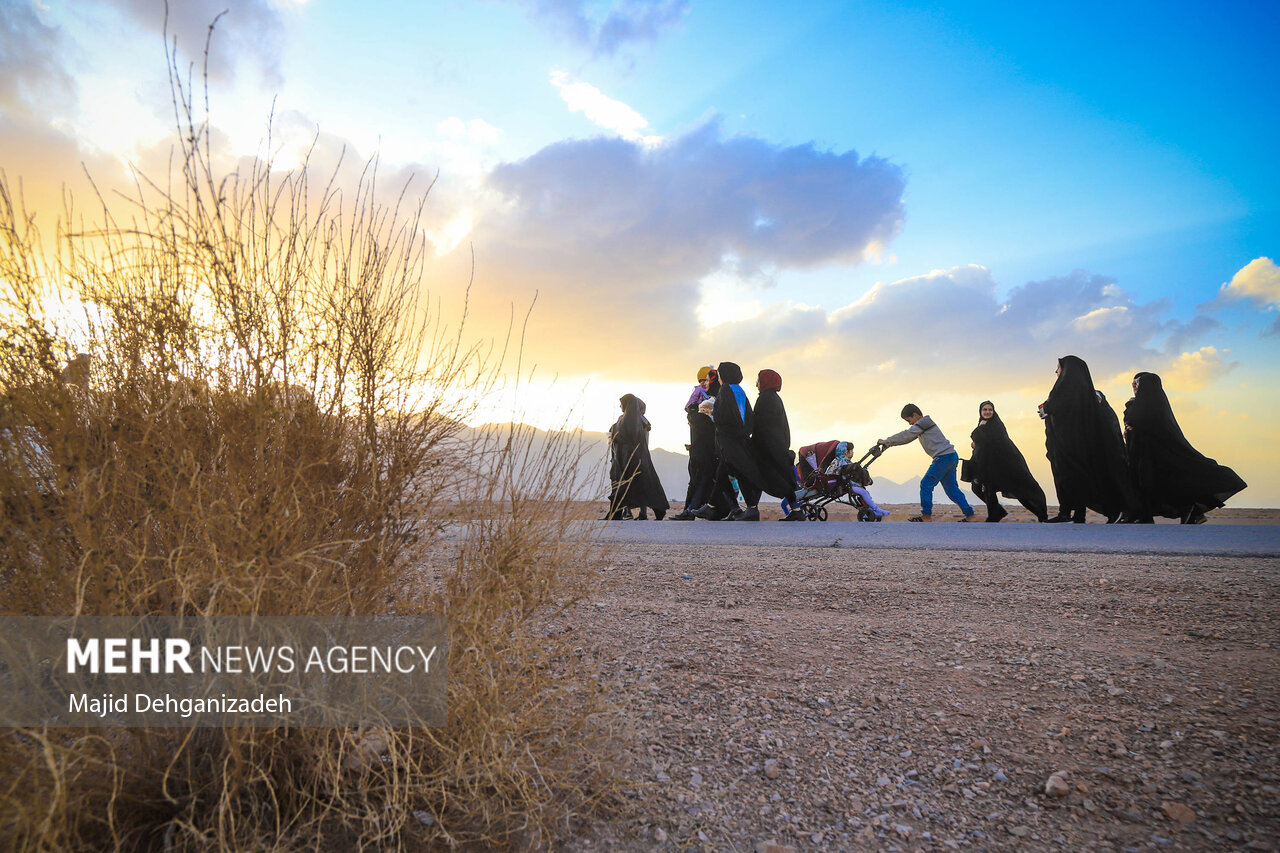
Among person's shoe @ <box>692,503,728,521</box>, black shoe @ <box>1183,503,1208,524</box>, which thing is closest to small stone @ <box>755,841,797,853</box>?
person's shoe @ <box>692,503,728,521</box>

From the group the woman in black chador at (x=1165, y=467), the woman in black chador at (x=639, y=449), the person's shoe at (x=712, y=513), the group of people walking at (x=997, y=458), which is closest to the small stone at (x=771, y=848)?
the group of people walking at (x=997, y=458)

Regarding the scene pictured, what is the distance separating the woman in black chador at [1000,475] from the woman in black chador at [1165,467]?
56.7 inches

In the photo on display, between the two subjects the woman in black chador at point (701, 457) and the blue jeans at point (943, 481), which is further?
the woman in black chador at point (701, 457)

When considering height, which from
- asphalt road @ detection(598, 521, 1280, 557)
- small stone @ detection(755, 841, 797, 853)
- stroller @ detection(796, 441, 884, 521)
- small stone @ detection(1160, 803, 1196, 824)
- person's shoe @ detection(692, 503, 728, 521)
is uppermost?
stroller @ detection(796, 441, 884, 521)

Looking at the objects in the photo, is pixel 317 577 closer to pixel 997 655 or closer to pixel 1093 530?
pixel 997 655

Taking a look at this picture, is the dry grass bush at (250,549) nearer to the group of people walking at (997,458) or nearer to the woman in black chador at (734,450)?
the group of people walking at (997,458)

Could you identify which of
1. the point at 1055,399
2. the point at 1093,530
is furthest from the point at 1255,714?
the point at 1055,399

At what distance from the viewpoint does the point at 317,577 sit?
202 cm

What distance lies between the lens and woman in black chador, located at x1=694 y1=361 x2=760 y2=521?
12.0m

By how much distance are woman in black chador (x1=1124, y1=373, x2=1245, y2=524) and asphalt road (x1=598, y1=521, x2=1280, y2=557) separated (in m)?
2.09

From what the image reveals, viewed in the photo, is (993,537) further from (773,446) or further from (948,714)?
(948,714)

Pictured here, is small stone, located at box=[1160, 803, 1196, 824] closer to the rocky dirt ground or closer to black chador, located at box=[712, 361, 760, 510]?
the rocky dirt ground

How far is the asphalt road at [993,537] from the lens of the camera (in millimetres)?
6871

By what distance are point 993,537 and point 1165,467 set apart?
4.97m
